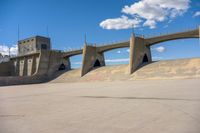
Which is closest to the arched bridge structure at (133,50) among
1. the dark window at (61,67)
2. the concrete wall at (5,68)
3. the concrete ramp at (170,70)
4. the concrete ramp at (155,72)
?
the concrete ramp at (155,72)

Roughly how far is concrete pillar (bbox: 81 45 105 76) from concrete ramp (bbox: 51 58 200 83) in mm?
2587

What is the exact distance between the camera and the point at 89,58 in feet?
186

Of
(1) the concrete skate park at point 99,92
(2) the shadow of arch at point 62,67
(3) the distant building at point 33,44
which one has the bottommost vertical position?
(1) the concrete skate park at point 99,92

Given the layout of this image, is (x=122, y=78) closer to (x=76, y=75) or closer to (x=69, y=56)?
(x=76, y=75)

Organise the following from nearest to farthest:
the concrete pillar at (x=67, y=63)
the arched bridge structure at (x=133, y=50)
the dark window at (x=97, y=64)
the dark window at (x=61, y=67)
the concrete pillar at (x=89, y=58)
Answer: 1. the arched bridge structure at (x=133, y=50)
2. the concrete pillar at (x=89, y=58)
3. the dark window at (x=97, y=64)
4. the dark window at (x=61, y=67)
5. the concrete pillar at (x=67, y=63)

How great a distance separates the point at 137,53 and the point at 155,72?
27.6 feet

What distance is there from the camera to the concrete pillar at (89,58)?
55094mm

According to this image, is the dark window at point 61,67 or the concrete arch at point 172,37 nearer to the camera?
the concrete arch at point 172,37

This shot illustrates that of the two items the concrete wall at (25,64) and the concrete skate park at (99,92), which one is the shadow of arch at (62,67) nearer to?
the concrete skate park at (99,92)

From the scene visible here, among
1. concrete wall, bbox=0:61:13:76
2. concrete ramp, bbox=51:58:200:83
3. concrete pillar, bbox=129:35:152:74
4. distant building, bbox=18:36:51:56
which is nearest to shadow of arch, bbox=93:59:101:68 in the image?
concrete ramp, bbox=51:58:200:83

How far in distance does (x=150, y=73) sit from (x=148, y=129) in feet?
116

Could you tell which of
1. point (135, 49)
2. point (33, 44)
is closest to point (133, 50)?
point (135, 49)

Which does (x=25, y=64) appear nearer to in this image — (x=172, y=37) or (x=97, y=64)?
(x=97, y=64)

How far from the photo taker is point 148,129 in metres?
5.61
